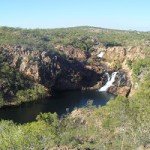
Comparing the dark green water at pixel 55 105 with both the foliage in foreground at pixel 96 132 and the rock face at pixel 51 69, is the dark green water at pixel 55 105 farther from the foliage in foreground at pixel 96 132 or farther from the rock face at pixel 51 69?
the foliage in foreground at pixel 96 132

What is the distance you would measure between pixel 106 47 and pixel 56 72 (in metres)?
39.5

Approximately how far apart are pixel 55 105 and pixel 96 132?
58.5m

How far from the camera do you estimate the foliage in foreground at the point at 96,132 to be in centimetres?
5406

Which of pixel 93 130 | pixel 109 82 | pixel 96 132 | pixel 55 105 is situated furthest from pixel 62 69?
pixel 96 132

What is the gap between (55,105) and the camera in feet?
427

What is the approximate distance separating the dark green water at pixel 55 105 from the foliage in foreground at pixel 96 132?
4007 centimetres

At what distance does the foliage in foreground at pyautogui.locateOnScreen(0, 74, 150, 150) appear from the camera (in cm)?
5406

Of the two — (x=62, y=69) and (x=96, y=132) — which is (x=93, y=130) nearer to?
(x=96, y=132)

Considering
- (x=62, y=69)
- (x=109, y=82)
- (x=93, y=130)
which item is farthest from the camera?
(x=62, y=69)

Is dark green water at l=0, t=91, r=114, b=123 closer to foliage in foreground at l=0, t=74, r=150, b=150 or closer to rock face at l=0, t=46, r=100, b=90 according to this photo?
rock face at l=0, t=46, r=100, b=90

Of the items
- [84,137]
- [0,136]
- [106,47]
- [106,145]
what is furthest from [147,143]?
[106,47]

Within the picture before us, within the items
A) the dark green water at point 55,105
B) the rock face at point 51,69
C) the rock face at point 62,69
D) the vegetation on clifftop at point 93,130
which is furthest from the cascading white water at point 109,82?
the vegetation on clifftop at point 93,130

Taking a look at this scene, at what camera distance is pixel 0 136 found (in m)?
56.0

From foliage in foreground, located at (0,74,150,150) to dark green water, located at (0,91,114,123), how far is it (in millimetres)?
40069
